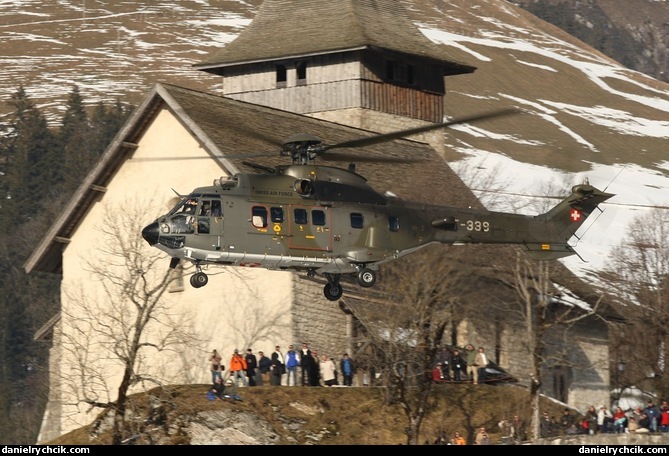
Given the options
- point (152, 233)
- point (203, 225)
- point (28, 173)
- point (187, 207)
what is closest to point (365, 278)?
point (203, 225)

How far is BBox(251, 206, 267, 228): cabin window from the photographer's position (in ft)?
108

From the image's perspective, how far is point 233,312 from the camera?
43.7 m

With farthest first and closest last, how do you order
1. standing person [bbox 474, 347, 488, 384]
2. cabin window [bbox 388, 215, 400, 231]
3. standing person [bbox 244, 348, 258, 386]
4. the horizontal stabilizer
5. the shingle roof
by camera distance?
the shingle roof < standing person [bbox 474, 347, 488, 384] < standing person [bbox 244, 348, 258, 386] < the horizontal stabilizer < cabin window [bbox 388, 215, 400, 231]

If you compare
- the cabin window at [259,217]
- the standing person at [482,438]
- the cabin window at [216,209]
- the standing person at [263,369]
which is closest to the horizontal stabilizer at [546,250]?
the standing person at [482,438]

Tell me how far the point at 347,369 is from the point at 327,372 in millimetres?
632

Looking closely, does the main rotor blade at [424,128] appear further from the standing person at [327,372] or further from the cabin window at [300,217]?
the standing person at [327,372]

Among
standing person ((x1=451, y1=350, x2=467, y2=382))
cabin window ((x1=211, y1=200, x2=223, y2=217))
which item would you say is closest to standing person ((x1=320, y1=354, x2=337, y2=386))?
standing person ((x1=451, y1=350, x2=467, y2=382))

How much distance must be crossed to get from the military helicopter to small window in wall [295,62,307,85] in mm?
25547

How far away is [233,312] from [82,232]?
771 centimetres

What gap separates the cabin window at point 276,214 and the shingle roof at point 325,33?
2717 centimetres

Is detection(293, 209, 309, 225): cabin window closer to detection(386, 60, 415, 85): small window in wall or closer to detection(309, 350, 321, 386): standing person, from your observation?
detection(309, 350, 321, 386): standing person

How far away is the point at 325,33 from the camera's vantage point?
62125 millimetres

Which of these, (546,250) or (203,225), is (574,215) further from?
(203,225)

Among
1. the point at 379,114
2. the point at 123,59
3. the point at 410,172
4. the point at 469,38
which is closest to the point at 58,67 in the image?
the point at 123,59
